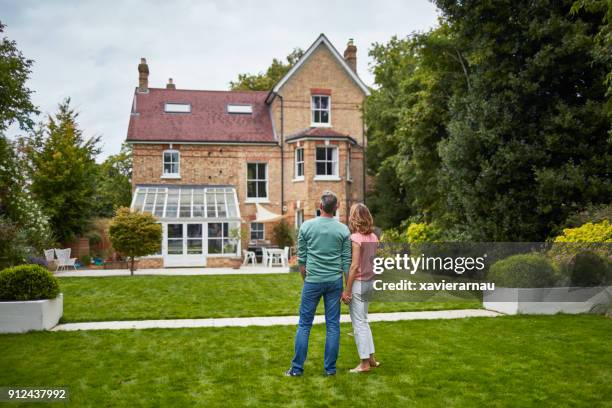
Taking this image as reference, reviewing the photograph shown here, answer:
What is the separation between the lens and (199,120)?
27.6 metres

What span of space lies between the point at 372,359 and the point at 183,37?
15587 mm

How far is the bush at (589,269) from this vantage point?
998cm

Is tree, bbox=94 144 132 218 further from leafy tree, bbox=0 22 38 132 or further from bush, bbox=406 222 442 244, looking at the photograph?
bush, bbox=406 222 442 244

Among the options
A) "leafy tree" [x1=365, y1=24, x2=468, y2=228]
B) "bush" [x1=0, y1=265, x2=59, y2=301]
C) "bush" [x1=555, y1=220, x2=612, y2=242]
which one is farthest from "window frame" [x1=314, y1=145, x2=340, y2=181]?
"bush" [x1=0, y1=265, x2=59, y2=301]

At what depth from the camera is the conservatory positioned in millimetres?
24031

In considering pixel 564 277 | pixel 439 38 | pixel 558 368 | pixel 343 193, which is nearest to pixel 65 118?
pixel 343 193

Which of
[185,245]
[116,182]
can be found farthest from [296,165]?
[116,182]

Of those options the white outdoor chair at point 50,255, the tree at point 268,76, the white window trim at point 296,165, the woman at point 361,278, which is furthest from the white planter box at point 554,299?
the tree at point 268,76

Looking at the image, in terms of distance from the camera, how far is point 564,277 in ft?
33.3

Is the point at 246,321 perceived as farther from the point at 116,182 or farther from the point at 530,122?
the point at 116,182

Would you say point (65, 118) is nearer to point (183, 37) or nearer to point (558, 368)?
point (183, 37)

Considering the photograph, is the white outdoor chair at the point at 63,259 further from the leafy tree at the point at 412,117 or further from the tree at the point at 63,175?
the leafy tree at the point at 412,117

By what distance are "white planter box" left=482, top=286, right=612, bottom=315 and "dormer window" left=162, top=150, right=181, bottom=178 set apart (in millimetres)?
19478

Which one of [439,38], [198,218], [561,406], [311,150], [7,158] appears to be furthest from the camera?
[311,150]
